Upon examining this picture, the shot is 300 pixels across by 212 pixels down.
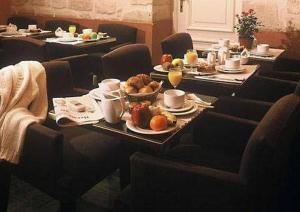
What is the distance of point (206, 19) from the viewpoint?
4410 millimetres

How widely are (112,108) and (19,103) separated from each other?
1.74ft

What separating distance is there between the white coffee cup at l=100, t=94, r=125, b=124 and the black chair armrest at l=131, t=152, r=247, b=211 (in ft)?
0.81

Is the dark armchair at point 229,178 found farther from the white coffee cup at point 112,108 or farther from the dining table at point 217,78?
the dining table at point 217,78

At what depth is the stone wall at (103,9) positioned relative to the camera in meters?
4.43

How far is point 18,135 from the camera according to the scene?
5.74 ft

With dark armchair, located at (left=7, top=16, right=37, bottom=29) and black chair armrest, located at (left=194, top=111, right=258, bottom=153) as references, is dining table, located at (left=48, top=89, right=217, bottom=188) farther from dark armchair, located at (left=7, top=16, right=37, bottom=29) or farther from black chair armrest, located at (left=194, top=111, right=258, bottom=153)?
dark armchair, located at (left=7, top=16, right=37, bottom=29)

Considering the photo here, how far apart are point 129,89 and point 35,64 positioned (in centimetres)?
58

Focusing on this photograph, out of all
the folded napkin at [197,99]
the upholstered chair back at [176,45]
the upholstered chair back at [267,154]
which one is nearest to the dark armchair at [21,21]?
the upholstered chair back at [176,45]

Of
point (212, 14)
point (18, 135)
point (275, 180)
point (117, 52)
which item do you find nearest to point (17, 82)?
point (18, 135)

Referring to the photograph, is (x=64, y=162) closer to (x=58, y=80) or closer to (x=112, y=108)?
(x=112, y=108)

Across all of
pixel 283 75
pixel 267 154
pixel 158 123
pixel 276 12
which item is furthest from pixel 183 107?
pixel 276 12

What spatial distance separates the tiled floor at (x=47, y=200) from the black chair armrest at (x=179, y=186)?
720 mm

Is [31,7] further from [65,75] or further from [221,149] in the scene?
[221,149]

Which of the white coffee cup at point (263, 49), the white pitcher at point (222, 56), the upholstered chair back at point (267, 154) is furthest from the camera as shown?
the white coffee cup at point (263, 49)
